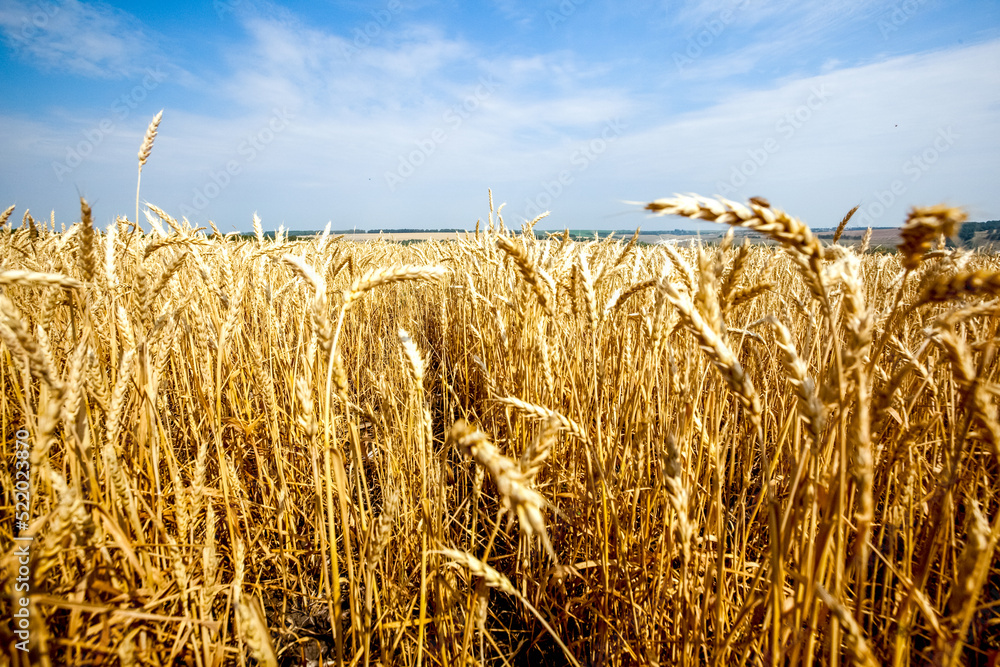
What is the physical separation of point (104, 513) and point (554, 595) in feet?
4.16

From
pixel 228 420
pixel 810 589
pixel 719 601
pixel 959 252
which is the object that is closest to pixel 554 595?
pixel 719 601

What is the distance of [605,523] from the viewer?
1.09m

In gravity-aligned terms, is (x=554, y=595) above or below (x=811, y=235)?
below

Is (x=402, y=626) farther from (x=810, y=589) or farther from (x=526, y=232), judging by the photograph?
(x=526, y=232)

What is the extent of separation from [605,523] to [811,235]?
2.60 ft

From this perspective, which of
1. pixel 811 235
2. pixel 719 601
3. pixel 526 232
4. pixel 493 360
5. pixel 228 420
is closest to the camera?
pixel 811 235

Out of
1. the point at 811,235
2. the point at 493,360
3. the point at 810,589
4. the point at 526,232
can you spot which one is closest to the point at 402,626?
the point at 810,589

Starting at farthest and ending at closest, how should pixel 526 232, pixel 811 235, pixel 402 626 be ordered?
pixel 526 232, pixel 402 626, pixel 811 235

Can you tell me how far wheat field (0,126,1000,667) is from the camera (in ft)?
2.24

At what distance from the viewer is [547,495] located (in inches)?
66.4

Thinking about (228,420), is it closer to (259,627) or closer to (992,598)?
(259,627)

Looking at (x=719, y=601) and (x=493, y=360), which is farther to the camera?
(x=493, y=360)

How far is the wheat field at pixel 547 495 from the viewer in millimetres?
682

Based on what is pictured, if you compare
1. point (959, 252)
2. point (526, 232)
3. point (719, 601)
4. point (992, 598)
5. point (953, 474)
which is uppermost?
point (526, 232)
